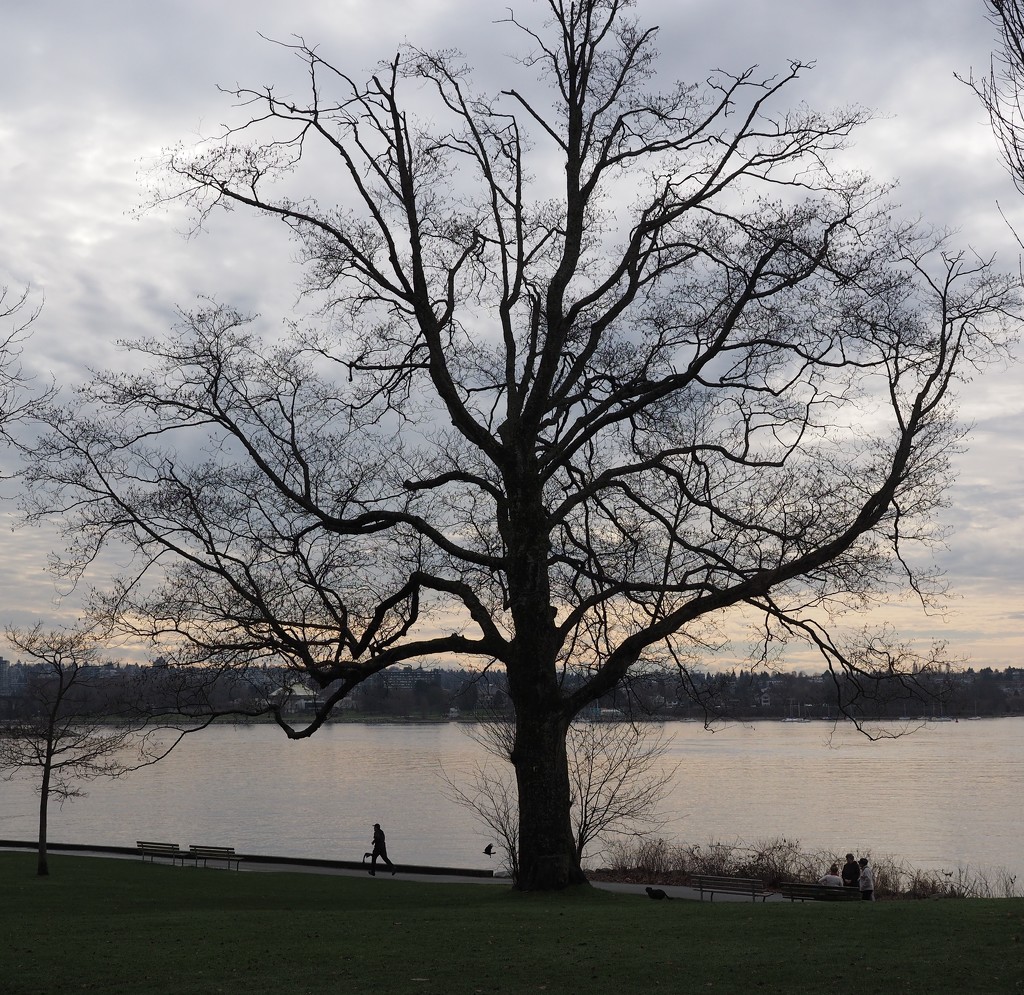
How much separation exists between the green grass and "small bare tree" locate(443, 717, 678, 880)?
466 centimetres

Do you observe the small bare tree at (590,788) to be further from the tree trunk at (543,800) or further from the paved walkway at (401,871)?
the tree trunk at (543,800)

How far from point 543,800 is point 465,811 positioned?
3802 cm

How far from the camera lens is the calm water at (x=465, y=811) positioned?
136 ft

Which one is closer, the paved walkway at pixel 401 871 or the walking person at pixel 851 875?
the walking person at pixel 851 875

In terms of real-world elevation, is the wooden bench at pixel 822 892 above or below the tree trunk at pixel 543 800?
below

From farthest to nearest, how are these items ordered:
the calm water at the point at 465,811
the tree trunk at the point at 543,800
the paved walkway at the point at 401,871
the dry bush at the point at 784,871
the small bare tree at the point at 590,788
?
1. the calm water at the point at 465,811
2. the dry bush at the point at 784,871
3. the small bare tree at the point at 590,788
4. the paved walkway at the point at 401,871
5. the tree trunk at the point at 543,800

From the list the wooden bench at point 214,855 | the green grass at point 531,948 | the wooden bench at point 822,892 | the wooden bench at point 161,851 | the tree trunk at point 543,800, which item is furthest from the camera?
the wooden bench at point 161,851

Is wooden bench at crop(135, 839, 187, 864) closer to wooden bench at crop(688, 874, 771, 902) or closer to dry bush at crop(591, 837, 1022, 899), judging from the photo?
dry bush at crop(591, 837, 1022, 899)

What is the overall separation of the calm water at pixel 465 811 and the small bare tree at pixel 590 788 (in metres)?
1.62

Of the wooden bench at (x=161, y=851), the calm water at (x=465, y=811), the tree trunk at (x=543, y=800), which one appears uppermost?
the tree trunk at (x=543, y=800)

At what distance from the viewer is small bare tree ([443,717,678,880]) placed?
26719 millimetres

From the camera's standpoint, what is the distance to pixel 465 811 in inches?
2111

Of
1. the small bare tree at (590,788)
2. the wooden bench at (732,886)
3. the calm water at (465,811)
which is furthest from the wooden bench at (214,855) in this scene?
the wooden bench at (732,886)

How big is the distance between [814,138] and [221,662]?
12.6 metres
